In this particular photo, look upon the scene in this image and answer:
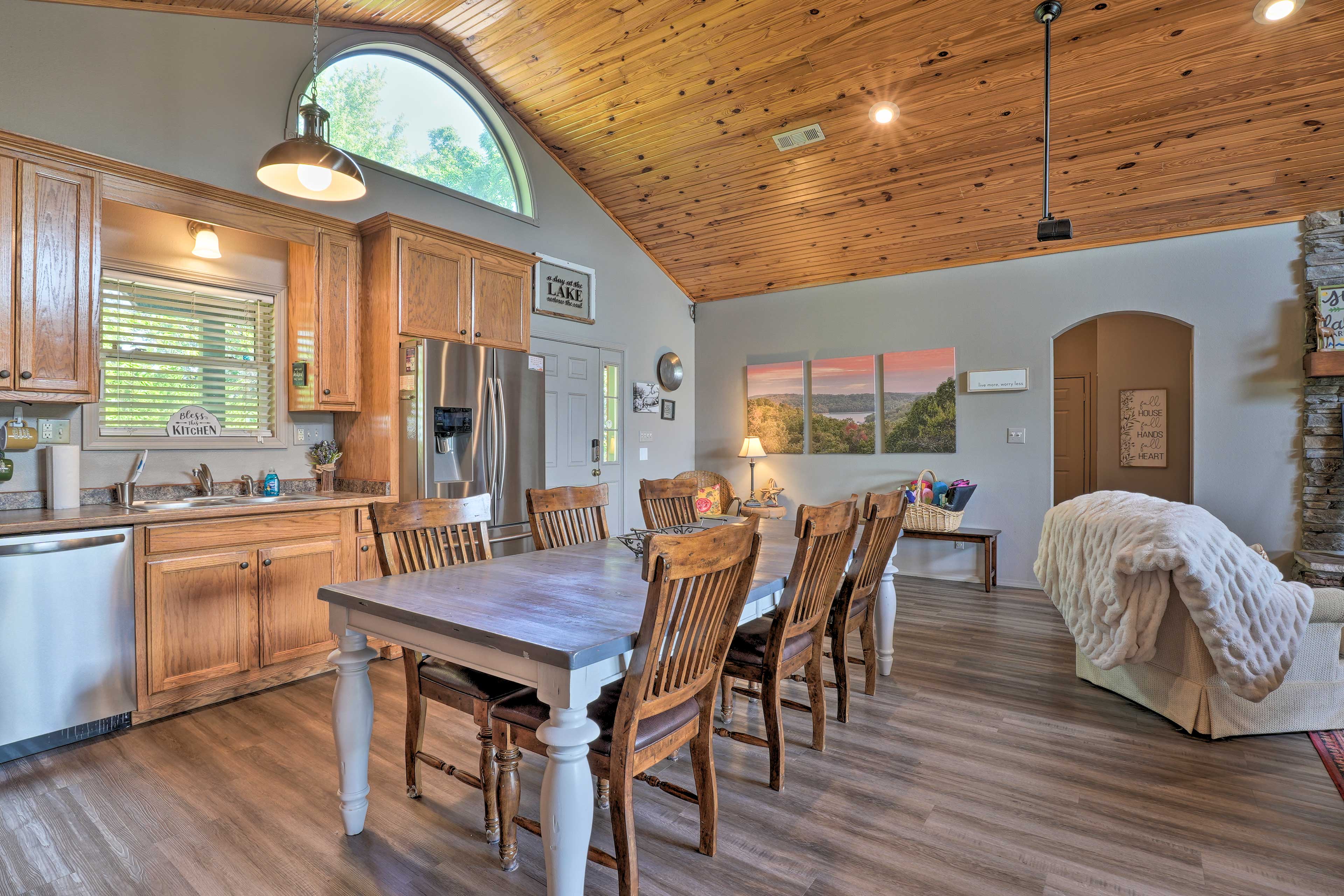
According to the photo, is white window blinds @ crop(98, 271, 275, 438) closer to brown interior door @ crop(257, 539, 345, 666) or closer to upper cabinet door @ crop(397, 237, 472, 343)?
upper cabinet door @ crop(397, 237, 472, 343)

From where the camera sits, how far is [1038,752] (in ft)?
8.23

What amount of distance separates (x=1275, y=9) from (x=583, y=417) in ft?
A: 15.4

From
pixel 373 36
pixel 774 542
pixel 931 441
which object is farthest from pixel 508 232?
pixel 931 441

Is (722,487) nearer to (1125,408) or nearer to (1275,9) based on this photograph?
(1125,408)

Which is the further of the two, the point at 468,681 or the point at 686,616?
the point at 468,681

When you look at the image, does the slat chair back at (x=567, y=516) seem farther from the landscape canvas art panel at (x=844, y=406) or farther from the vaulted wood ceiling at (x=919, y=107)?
the landscape canvas art panel at (x=844, y=406)

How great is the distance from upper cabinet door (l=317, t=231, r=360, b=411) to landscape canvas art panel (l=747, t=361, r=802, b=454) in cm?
389

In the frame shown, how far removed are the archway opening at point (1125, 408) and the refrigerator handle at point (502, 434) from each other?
17.9ft

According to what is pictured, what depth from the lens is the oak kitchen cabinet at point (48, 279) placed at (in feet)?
8.48

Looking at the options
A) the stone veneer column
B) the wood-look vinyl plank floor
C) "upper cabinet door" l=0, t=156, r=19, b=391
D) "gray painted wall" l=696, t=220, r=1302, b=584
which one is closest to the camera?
the wood-look vinyl plank floor

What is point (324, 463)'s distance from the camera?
12.7 ft

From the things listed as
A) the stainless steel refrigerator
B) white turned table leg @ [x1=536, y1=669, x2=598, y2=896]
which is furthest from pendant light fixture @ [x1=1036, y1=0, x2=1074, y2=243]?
white turned table leg @ [x1=536, y1=669, x2=598, y2=896]

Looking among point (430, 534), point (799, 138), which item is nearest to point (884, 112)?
point (799, 138)

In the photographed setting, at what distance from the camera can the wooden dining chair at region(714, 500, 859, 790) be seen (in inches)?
85.0
